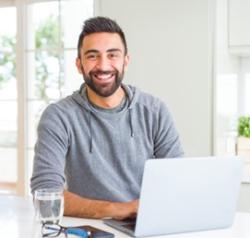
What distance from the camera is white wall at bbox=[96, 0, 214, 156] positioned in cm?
293

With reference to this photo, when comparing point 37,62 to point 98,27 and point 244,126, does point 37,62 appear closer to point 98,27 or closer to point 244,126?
point 244,126

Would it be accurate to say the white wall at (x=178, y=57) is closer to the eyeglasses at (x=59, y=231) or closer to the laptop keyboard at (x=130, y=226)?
the laptop keyboard at (x=130, y=226)

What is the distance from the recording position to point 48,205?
1.24 metres

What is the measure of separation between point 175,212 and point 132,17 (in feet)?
Result: 6.90

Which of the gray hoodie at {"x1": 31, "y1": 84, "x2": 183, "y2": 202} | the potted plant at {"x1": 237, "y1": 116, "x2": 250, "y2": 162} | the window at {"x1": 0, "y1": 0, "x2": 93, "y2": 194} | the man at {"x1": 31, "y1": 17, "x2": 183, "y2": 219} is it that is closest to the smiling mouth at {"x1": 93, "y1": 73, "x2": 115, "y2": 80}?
the man at {"x1": 31, "y1": 17, "x2": 183, "y2": 219}

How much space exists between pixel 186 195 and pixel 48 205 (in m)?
0.37

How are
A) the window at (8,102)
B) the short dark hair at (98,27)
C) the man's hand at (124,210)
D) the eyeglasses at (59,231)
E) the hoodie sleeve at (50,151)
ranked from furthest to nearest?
the window at (8,102) < the short dark hair at (98,27) < the hoodie sleeve at (50,151) < the man's hand at (124,210) < the eyeglasses at (59,231)

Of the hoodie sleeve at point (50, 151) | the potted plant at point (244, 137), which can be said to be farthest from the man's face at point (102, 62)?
the potted plant at point (244, 137)

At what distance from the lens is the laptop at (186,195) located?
3.87ft

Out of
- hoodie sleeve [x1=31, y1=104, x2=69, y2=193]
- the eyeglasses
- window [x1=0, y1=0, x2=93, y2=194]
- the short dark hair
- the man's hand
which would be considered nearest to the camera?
the eyeglasses

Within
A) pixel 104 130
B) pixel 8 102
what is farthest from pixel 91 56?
pixel 8 102

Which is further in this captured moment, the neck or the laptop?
the neck

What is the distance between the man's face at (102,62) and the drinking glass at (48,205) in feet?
1.97

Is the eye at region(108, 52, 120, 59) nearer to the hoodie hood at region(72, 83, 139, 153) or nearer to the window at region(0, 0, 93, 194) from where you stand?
the hoodie hood at region(72, 83, 139, 153)
